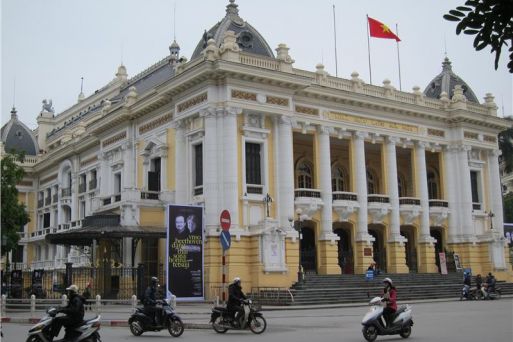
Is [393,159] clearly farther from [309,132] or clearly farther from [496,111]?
[496,111]

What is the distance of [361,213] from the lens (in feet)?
125

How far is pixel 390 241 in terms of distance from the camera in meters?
39.0

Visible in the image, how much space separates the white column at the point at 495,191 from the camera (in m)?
44.1

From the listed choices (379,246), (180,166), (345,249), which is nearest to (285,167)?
(180,166)

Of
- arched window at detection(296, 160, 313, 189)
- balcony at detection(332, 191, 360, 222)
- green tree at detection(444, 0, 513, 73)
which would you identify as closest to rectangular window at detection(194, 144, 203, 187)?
balcony at detection(332, 191, 360, 222)

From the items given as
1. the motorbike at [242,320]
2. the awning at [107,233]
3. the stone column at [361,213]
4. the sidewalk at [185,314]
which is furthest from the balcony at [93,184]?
the motorbike at [242,320]

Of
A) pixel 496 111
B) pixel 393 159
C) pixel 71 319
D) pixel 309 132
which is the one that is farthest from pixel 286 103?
pixel 71 319

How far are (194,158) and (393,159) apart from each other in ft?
42.7

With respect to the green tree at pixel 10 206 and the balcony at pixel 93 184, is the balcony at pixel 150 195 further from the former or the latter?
the balcony at pixel 93 184

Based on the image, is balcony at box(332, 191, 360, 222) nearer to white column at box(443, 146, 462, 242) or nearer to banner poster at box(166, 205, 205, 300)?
white column at box(443, 146, 462, 242)

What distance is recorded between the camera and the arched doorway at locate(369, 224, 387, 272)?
1582 inches

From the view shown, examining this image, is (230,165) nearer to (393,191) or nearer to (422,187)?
(393,191)

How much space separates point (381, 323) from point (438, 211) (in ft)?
93.7

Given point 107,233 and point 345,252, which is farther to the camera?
point 345,252
